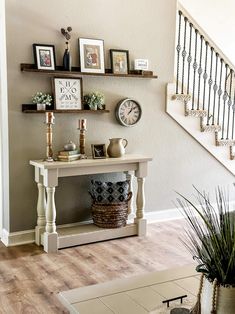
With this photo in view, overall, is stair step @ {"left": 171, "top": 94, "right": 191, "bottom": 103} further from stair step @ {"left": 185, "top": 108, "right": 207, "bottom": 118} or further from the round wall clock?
the round wall clock

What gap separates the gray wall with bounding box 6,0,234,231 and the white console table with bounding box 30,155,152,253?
17cm

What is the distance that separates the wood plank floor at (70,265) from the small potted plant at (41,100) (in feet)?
4.41

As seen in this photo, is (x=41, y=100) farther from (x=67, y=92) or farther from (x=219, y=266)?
(x=219, y=266)

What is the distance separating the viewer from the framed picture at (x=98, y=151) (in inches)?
153

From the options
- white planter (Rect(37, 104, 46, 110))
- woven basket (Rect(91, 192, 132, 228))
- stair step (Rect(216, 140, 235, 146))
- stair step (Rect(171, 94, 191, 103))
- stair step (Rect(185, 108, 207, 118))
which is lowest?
woven basket (Rect(91, 192, 132, 228))

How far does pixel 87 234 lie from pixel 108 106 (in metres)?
1.37

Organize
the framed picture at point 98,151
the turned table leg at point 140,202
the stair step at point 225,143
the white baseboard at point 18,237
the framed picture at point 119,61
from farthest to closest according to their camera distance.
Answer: the stair step at point 225,143 → the framed picture at point 119,61 → the turned table leg at point 140,202 → the framed picture at point 98,151 → the white baseboard at point 18,237

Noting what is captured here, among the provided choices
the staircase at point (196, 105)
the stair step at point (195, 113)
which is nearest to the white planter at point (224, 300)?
the staircase at point (196, 105)

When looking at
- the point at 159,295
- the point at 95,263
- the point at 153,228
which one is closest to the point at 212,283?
the point at 159,295

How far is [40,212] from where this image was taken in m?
3.76

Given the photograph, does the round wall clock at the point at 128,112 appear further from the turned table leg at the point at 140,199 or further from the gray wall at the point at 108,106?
the turned table leg at the point at 140,199

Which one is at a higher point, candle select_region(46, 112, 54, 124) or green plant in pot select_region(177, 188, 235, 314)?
candle select_region(46, 112, 54, 124)

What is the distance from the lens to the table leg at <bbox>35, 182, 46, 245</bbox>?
3732mm

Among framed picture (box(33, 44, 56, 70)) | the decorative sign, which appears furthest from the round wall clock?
framed picture (box(33, 44, 56, 70))
